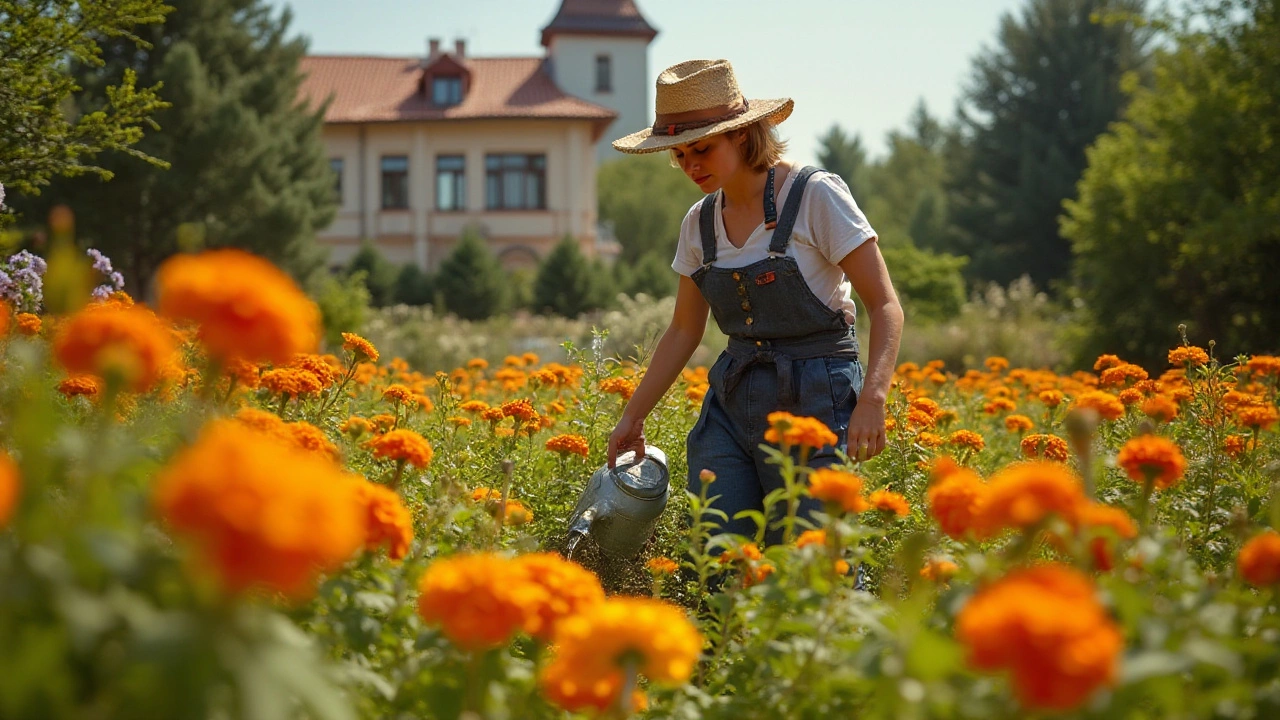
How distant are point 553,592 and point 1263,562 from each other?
0.90 m

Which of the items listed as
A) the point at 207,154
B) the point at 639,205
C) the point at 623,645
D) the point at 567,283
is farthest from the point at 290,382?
the point at 639,205

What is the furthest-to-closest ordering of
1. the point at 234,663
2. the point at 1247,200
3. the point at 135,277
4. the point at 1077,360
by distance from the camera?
the point at 135,277
the point at 1077,360
the point at 1247,200
the point at 234,663

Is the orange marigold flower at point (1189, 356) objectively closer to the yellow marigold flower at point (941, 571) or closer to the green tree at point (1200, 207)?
the yellow marigold flower at point (941, 571)

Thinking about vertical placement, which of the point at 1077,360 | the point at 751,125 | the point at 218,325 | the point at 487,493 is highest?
the point at 751,125

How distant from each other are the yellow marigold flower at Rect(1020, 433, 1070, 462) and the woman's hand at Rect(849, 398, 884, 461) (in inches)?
20.9

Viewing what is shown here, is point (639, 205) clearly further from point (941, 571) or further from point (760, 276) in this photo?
point (941, 571)

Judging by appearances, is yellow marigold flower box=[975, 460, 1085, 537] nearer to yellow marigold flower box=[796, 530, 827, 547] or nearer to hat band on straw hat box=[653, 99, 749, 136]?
yellow marigold flower box=[796, 530, 827, 547]

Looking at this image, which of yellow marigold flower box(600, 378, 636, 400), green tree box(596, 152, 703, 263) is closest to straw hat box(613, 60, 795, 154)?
yellow marigold flower box(600, 378, 636, 400)

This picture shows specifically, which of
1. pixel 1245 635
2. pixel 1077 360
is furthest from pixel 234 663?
pixel 1077 360

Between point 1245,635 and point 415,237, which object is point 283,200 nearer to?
point 415,237

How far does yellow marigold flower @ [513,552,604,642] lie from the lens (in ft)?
4.67

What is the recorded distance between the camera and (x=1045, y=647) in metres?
1.00

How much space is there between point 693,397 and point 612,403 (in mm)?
525

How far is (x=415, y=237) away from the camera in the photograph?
31.8 m
